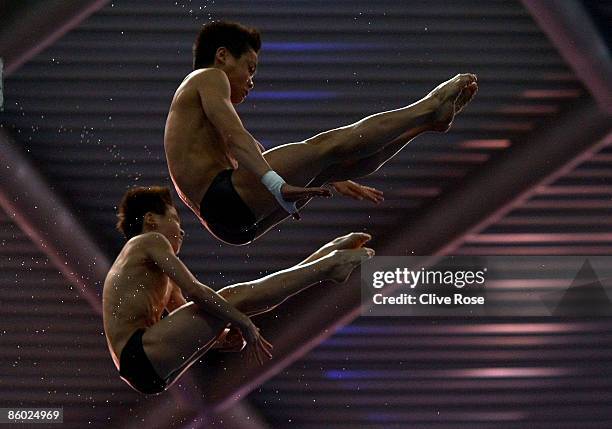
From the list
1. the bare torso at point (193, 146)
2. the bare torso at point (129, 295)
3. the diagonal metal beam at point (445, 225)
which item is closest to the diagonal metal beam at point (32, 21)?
the bare torso at point (129, 295)

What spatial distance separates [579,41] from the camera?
23.0 feet

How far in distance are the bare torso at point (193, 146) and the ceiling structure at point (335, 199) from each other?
224cm

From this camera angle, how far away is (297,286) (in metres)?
5.62

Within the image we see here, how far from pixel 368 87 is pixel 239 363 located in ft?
5.80

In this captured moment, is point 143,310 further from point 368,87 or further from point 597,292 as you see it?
point 597,292

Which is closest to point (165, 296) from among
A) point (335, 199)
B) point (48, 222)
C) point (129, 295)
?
point (129, 295)

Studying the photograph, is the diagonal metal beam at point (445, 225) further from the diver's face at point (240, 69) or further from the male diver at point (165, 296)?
the diver's face at point (240, 69)

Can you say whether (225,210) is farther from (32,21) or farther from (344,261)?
(32,21)

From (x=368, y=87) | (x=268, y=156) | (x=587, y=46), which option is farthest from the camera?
(x=368, y=87)

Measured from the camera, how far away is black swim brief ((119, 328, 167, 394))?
5691 mm

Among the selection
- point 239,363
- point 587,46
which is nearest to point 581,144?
point 587,46

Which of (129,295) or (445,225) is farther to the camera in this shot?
(445,225)

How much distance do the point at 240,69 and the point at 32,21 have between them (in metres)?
1.61

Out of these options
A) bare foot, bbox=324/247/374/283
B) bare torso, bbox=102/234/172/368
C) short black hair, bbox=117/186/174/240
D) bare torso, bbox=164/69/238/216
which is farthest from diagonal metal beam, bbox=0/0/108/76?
bare foot, bbox=324/247/374/283
